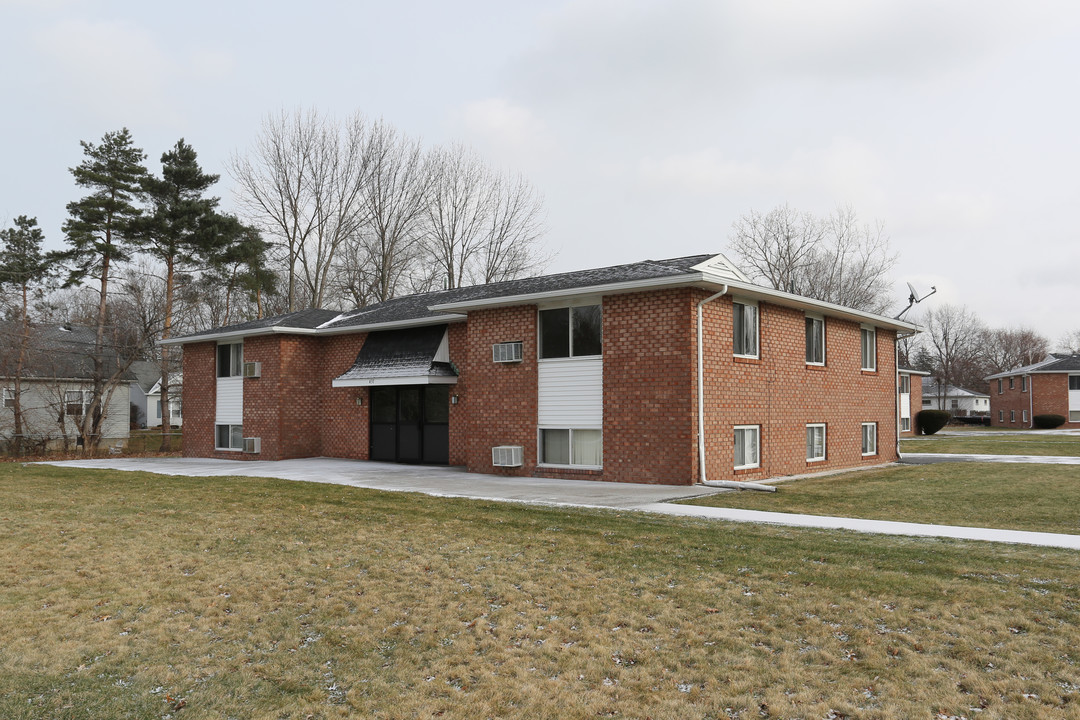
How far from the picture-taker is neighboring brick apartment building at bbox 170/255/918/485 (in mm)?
15320

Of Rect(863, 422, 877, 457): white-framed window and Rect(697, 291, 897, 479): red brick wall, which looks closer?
Rect(697, 291, 897, 479): red brick wall

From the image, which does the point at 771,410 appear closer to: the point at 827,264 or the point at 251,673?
the point at 251,673

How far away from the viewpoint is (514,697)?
15.5 ft

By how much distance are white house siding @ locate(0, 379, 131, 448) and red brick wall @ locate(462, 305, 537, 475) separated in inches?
751

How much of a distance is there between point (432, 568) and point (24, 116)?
76.4 ft

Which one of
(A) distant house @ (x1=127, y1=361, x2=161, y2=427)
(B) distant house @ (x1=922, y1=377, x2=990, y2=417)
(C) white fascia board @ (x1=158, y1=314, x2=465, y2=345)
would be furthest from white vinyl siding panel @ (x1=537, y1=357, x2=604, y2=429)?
(B) distant house @ (x1=922, y1=377, x2=990, y2=417)

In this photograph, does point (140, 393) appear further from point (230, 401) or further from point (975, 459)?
point (975, 459)

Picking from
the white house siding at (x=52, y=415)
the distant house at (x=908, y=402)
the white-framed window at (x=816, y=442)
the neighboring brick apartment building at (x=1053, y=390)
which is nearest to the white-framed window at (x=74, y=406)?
the white house siding at (x=52, y=415)

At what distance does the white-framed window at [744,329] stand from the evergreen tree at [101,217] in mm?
25645

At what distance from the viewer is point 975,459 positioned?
894 inches

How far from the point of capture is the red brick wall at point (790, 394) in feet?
51.4

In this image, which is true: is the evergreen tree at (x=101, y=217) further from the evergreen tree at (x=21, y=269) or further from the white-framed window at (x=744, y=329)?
the white-framed window at (x=744, y=329)

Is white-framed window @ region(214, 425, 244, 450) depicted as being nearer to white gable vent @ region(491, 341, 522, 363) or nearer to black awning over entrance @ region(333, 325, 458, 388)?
black awning over entrance @ region(333, 325, 458, 388)

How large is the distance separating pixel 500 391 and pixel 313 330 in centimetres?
777
